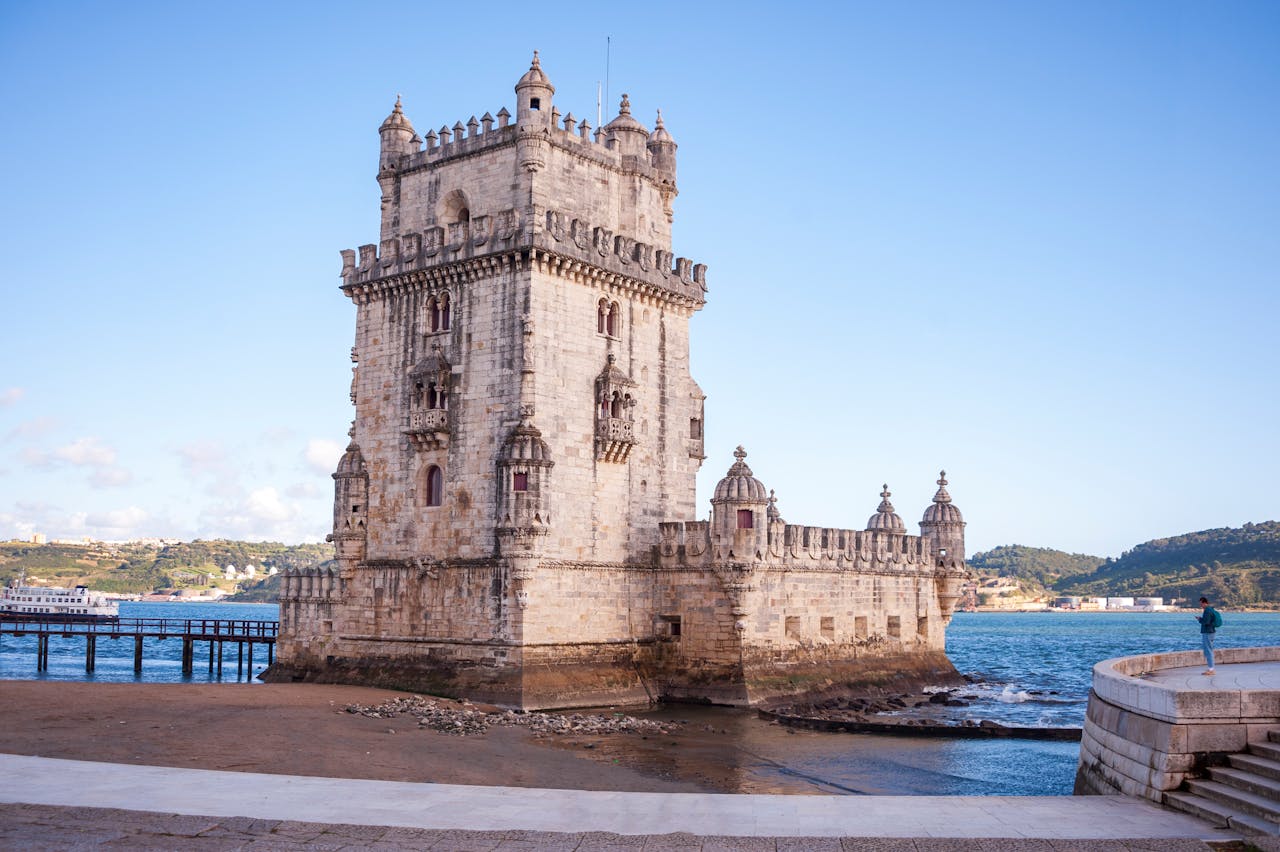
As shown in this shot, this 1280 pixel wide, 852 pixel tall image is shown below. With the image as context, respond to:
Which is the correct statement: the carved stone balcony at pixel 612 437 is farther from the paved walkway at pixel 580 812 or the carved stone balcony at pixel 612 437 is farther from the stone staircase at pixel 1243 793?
the stone staircase at pixel 1243 793

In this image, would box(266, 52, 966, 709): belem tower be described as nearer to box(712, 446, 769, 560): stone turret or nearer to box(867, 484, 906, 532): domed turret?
box(712, 446, 769, 560): stone turret

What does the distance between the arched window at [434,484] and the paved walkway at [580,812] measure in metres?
20.9

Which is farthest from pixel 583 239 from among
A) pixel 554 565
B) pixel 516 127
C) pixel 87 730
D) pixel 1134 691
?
pixel 1134 691

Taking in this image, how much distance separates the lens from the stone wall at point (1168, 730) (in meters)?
17.0

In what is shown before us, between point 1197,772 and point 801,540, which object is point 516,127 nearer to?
point 801,540

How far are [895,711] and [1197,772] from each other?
24.1 metres

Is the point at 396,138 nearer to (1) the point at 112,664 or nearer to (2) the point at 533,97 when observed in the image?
(2) the point at 533,97

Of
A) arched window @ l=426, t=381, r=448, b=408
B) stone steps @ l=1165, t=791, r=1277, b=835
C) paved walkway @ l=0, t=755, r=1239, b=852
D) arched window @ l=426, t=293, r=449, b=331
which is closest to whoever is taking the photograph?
stone steps @ l=1165, t=791, r=1277, b=835

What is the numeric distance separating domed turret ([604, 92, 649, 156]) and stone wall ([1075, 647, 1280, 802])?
28.6m

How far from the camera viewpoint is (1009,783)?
28359mm

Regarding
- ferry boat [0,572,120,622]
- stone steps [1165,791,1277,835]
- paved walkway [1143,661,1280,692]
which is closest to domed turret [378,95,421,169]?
paved walkway [1143,661,1280,692]

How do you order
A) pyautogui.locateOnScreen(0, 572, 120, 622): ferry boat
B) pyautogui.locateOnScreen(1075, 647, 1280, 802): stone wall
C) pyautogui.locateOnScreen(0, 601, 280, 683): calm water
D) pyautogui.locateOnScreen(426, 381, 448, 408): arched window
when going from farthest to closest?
pyautogui.locateOnScreen(0, 572, 120, 622): ferry boat < pyautogui.locateOnScreen(0, 601, 280, 683): calm water < pyautogui.locateOnScreen(426, 381, 448, 408): arched window < pyautogui.locateOnScreen(1075, 647, 1280, 802): stone wall

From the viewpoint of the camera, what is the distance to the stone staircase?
15172mm

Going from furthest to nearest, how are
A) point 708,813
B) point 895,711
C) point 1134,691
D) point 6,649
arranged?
1. point 6,649
2. point 895,711
3. point 1134,691
4. point 708,813
